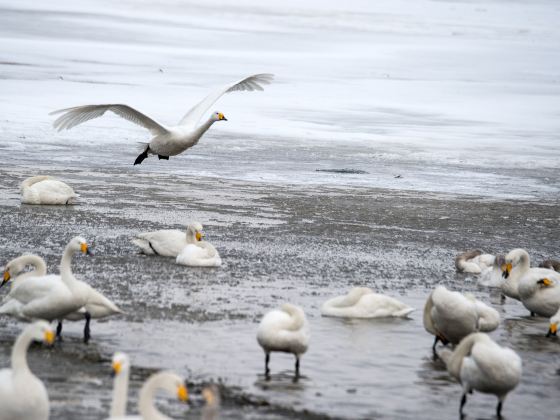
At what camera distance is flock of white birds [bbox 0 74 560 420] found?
521cm

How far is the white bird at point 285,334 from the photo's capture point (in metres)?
7.23

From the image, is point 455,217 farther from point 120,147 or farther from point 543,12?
point 543,12

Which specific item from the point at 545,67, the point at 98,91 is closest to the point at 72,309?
the point at 98,91

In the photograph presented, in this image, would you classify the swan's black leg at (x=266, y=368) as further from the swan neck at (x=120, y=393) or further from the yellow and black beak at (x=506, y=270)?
the yellow and black beak at (x=506, y=270)

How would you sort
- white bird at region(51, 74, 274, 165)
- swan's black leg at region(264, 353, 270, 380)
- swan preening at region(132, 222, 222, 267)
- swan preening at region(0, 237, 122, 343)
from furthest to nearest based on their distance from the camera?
white bird at region(51, 74, 274, 165) → swan preening at region(132, 222, 222, 267) → swan preening at region(0, 237, 122, 343) → swan's black leg at region(264, 353, 270, 380)

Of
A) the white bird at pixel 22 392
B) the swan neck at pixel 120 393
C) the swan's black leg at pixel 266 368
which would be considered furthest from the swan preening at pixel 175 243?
the swan neck at pixel 120 393

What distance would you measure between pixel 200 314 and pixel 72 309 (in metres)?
1.43

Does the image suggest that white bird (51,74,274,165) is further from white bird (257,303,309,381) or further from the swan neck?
the swan neck

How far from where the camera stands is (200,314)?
880cm

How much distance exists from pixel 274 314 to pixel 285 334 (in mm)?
227

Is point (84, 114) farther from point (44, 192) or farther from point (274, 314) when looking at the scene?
point (274, 314)

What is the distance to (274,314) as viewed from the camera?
291 inches

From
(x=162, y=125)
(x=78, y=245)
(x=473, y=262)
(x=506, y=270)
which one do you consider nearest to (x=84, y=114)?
(x=162, y=125)

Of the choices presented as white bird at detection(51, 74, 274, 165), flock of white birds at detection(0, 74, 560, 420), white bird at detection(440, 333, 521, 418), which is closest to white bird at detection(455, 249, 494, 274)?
flock of white birds at detection(0, 74, 560, 420)
